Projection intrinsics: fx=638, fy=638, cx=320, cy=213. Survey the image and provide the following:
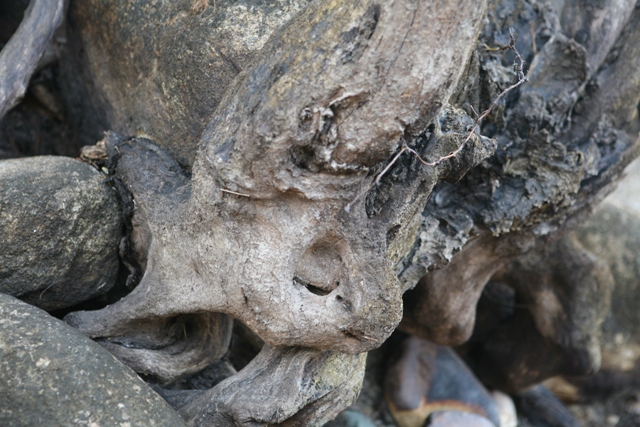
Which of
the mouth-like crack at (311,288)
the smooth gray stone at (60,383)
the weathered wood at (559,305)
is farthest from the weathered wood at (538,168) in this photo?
the smooth gray stone at (60,383)

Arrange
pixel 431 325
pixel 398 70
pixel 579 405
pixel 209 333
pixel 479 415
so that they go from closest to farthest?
1. pixel 398 70
2. pixel 209 333
3. pixel 431 325
4. pixel 479 415
5. pixel 579 405

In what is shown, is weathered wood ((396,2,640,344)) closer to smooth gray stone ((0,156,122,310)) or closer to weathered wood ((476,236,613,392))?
weathered wood ((476,236,613,392))

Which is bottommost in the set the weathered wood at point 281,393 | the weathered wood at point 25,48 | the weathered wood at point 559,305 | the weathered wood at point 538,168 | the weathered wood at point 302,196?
the weathered wood at point 559,305

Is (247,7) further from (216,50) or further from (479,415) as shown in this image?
(479,415)

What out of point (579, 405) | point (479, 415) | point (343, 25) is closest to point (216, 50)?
point (343, 25)

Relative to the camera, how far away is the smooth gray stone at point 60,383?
3.06 feet

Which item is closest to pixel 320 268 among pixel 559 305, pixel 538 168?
pixel 538 168

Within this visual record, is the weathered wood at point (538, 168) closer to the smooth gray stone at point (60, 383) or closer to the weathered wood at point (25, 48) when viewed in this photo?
the smooth gray stone at point (60, 383)

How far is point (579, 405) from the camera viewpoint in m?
2.77

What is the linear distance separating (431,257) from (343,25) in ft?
2.13

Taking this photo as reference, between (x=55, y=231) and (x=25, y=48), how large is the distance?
1.47ft

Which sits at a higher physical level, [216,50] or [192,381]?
[216,50]

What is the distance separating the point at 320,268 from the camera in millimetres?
1107

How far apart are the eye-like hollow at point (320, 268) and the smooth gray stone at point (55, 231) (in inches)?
18.2
